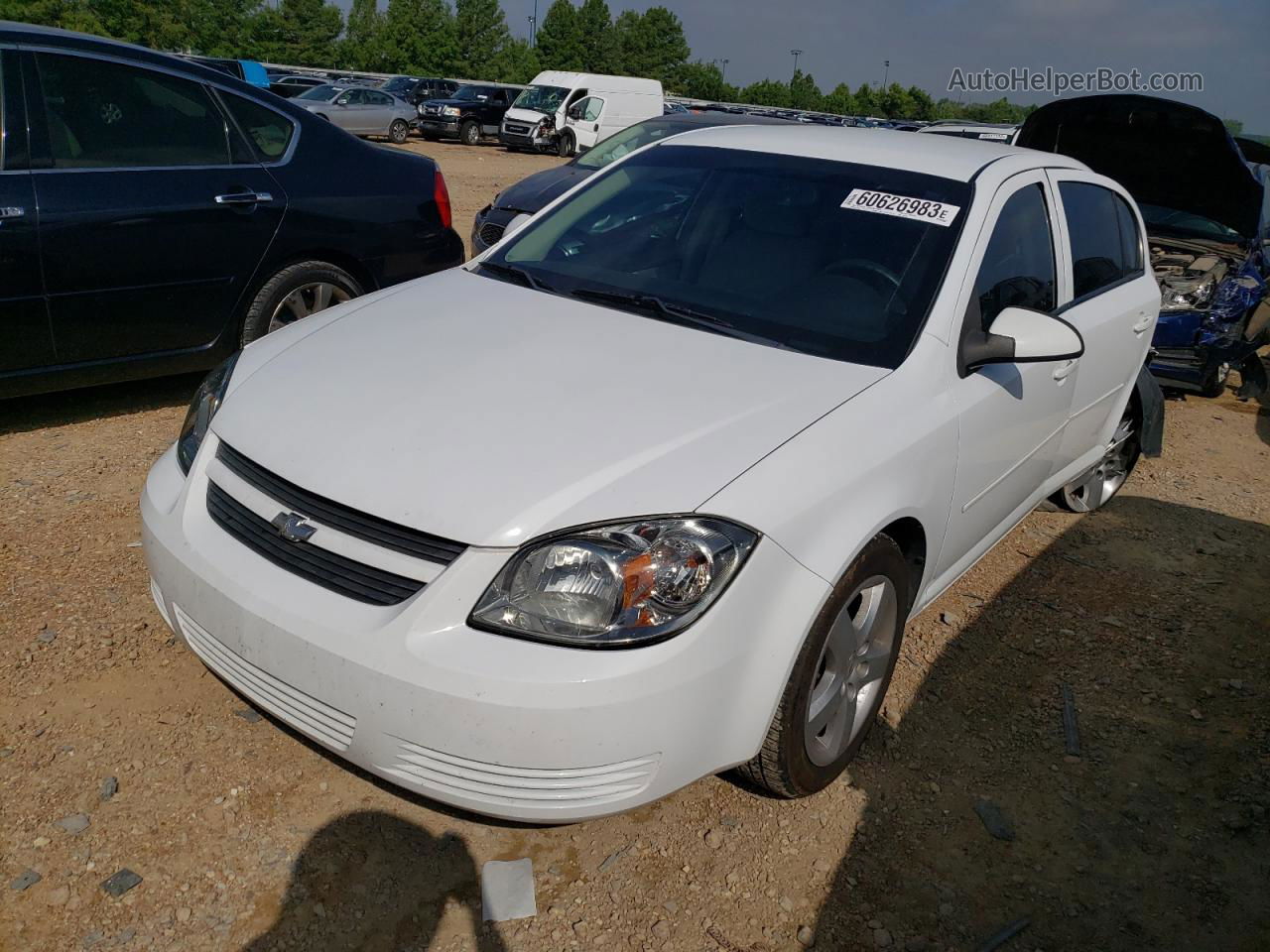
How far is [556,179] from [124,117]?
4.33m

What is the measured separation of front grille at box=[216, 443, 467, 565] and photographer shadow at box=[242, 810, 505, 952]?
0.80 m

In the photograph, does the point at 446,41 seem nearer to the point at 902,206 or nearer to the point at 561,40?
the point at 561,40

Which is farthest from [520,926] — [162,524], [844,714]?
[162,524]

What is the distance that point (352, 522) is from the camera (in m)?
2.23

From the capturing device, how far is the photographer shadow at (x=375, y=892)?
2223 mm

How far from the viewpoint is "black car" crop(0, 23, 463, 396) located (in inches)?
164

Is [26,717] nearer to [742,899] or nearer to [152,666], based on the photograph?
[152,666]

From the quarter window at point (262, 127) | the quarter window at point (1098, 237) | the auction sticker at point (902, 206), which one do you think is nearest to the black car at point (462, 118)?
the quarter window at point (262, 127)

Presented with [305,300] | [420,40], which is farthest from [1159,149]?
[420,40]

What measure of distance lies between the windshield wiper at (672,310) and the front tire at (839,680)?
0.71 metres

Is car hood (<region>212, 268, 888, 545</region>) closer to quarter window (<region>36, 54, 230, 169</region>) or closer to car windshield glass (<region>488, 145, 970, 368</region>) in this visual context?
car windshield glass (<region>488, 145, 970, 368</region>)

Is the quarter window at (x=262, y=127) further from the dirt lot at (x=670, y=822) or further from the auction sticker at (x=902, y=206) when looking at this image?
the auction sticker at (x=902, y=206)

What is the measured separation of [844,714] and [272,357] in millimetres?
1895

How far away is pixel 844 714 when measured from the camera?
2.76 m
